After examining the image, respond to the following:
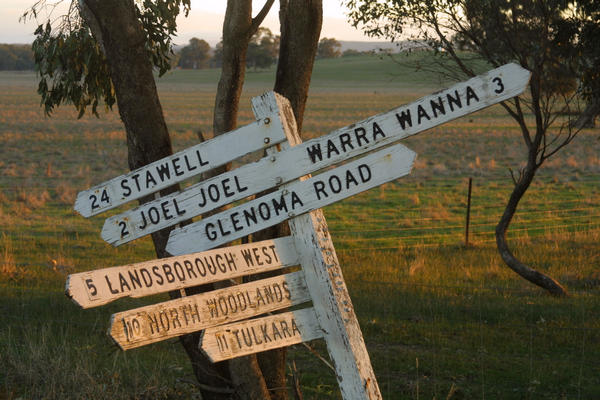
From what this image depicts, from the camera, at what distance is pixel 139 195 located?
3.68m

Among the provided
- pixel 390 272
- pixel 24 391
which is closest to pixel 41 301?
pixel 24 391

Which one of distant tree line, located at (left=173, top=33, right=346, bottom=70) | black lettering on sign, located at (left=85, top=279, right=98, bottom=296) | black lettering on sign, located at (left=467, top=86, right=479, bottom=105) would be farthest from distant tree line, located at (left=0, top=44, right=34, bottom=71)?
black lettering on sign, located at (left=467, top=86, right=479, bottom=105)

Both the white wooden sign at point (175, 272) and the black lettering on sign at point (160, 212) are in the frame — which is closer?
the white wooden sign at point (175, 272)

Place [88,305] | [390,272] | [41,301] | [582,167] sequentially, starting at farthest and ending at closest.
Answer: [582,167] → [390,272] → [41,301] → [88,305]

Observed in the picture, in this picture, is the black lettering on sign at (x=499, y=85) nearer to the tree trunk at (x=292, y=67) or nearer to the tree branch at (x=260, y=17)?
the tree trunk at (x=292, y=67)

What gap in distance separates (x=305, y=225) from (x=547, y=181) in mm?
25202

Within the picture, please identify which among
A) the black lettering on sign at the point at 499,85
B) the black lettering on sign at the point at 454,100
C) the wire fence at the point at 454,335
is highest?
the black lettering on sign at the point at 499,85

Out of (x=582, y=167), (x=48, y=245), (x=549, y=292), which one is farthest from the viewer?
(x=582, y=167)

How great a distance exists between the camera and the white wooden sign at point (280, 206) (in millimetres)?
3629

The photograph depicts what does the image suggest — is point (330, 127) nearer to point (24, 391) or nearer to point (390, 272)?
point (390, 272)

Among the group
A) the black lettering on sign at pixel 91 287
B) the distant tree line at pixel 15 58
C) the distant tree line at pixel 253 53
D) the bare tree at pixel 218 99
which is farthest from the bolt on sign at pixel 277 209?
the distant tree line at pixel 15 58

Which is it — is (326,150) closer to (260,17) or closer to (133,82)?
(133,82)

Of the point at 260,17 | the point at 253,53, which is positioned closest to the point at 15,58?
the point at 253,53

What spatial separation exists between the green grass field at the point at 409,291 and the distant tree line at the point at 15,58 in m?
112
